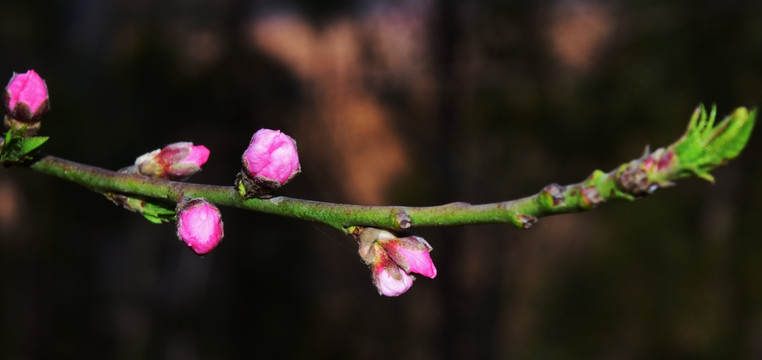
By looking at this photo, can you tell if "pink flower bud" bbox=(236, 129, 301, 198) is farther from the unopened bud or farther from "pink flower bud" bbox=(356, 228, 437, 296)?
the unopened bud

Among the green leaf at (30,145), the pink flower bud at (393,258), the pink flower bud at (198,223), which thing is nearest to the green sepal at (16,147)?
the green leaf at (30,145)

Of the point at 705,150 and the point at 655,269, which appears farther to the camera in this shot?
the point at 655,269

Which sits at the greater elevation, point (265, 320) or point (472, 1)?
point (472, 1)

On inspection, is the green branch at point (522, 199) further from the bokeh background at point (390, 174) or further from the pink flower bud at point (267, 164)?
the bokeh background at point (390, 174)

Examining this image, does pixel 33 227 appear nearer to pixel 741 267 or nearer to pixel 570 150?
pixel 570 150

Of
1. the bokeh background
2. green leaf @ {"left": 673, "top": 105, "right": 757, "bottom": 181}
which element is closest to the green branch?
green leaf @ {"left": 673, "top": 105, "right": 757, "bottom": 181}

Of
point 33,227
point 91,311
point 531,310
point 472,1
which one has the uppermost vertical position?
point 472,1

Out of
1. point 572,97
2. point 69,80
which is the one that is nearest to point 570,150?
point 572,97
